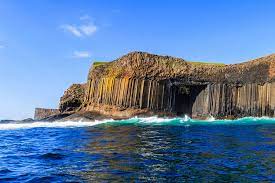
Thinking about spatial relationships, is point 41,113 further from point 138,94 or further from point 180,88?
point 180,88

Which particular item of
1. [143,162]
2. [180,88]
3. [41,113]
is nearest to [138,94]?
[180,88]

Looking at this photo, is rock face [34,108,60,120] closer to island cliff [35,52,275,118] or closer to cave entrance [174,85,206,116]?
island cliff [35,52,275,118]

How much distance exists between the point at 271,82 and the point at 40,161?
46.3 metres

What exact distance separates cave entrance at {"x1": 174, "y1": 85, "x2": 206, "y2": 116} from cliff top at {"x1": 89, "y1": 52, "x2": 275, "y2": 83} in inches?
52.2

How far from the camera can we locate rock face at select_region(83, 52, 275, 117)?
6072 centimetres

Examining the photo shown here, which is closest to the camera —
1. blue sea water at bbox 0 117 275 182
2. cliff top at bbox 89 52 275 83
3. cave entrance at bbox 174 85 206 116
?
blue sea water at bbox 0 117 275 182

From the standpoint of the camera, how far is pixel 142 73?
65.5 metres

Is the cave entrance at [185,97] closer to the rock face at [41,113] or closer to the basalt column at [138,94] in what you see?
the basalt column at [138,94]

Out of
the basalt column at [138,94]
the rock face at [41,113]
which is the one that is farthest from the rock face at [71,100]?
the rock face at [41,113]

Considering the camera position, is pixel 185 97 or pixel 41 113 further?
pixel 41 113

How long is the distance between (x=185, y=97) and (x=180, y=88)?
1789 mm

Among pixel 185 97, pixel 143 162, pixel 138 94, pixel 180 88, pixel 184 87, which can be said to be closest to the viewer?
pixel 143 162

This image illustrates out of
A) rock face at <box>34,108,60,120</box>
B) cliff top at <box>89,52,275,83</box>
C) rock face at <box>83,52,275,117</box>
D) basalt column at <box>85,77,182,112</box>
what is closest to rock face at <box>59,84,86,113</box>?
rock face at <box>83,52,275,117</box>

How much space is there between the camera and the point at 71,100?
7388 cm
